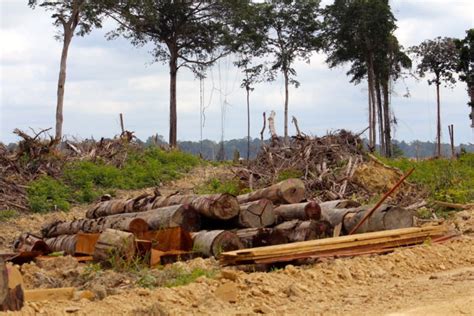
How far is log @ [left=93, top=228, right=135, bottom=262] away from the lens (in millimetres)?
9352

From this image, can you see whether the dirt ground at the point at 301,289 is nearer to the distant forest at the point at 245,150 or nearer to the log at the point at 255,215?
the log at the point at 255,215

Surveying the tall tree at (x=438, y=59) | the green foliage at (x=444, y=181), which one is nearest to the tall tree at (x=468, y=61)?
the tall tree at (x=438, y=59)

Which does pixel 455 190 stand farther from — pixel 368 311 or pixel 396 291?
pixel 368 311

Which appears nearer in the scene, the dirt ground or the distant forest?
the dirt ground

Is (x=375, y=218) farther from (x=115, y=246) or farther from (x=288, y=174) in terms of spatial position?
(x=288, y=174)

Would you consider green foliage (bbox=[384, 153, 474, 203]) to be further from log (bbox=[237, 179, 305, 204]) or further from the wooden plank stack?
the wooden plank stack

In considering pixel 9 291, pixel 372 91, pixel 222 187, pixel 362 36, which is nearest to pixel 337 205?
pixel 9 291

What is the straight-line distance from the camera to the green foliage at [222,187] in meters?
16.5

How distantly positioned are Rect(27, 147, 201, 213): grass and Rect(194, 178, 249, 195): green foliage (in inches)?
91.5

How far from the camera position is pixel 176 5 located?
32844 millimetres

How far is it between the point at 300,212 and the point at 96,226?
347 cm

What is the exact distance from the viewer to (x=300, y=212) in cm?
1091

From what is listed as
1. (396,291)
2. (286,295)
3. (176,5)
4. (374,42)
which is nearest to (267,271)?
(286,295)

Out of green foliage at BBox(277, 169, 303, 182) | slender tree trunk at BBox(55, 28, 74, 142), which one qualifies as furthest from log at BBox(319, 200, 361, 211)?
slender tree trunk at BBox(55, 28, 74, 142)
